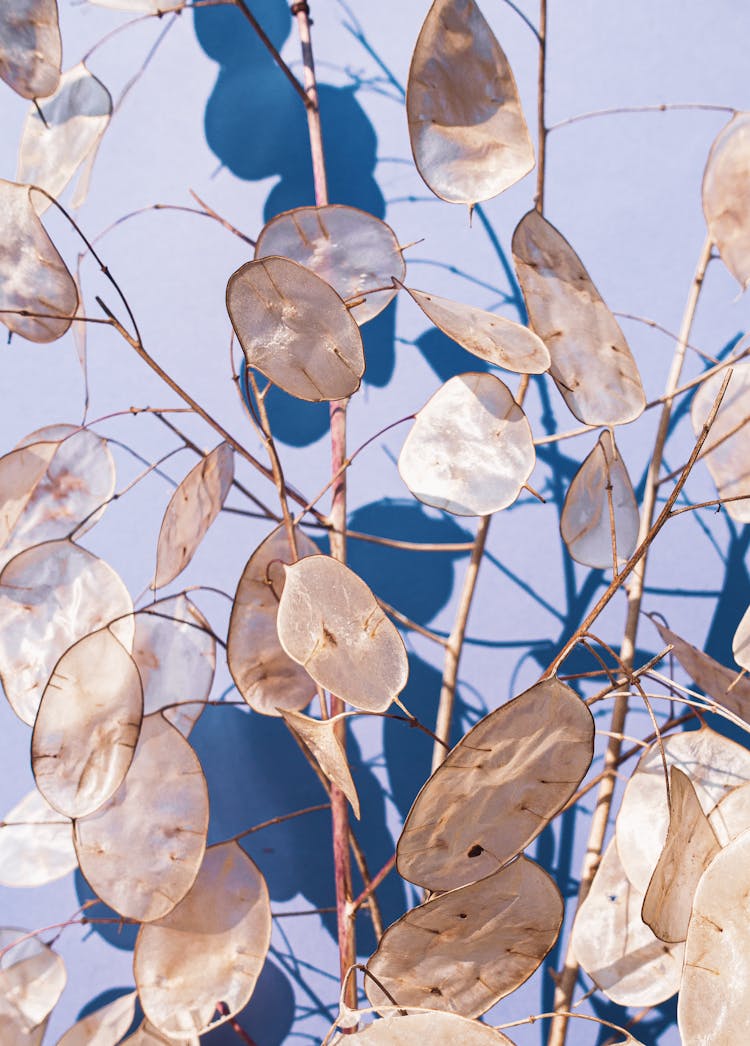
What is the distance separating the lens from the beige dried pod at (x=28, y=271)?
28.5 inches

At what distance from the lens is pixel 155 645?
0.80 m

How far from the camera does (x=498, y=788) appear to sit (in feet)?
1.86

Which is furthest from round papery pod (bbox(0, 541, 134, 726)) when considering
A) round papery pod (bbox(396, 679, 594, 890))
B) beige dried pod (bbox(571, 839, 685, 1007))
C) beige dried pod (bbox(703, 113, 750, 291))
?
beige dried pod (bbox(703, 113, 750, 291))

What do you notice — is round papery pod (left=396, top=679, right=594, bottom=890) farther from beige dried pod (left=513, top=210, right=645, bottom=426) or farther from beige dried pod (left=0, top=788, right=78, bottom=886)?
beige dried pod (left=0, top=788, right=78, bottom=886)

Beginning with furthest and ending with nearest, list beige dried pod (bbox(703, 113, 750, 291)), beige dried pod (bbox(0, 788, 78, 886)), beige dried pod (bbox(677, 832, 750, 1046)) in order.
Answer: beige dried pod (bbox(0, 788, 78, 886)) < beige dried pod (bbox(703, 113, 750, 291)) < beige dried pod (bbox(677, 832, 750, 1046))

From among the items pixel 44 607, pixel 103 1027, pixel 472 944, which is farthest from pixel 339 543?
pixel 103 1027

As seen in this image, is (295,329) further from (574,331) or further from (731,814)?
(731,814)

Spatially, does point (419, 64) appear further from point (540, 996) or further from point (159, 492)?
point (540, 996)

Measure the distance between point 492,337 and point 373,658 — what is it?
23 cm

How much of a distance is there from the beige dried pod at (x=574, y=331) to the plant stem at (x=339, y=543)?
0.20 meters

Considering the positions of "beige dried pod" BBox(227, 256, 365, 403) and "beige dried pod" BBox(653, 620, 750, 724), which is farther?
"beige dried pod" BBox(653, 620, 750, 724)

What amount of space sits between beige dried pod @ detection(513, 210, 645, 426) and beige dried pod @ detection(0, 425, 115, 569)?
0.38 m

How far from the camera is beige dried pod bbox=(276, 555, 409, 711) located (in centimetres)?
61

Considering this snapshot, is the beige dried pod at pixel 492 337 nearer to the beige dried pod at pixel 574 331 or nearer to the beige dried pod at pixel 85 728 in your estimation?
the beige dried pod at pixel 574 331
